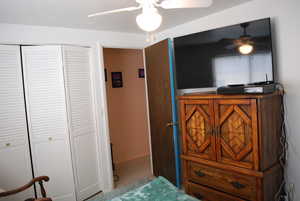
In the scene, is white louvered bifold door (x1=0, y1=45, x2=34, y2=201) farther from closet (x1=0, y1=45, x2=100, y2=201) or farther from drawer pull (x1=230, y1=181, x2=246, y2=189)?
drawer pull (x1=230, y1=181, x2=246, y2=189)

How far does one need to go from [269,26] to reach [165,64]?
119cm

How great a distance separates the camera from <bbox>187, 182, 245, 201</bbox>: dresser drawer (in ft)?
5.90

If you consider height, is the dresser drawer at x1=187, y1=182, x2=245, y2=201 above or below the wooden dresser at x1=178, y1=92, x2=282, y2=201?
below

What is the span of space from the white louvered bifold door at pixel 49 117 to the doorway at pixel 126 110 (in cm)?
116

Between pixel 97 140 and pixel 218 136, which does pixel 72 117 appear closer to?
pixel 97 140

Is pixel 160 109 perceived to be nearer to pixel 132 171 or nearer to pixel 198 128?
pixel 198 128

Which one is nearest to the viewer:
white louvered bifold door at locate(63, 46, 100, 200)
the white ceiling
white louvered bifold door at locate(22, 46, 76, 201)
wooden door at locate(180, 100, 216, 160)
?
the white ceiling

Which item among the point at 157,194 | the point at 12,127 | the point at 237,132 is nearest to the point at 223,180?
the point at 237,132

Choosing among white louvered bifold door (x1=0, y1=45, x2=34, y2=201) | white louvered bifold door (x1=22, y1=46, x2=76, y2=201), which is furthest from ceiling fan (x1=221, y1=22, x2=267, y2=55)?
white louvered bifold door (x1=0, y1=45, x2=34, y2=201)

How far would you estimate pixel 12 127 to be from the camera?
2.22 metres

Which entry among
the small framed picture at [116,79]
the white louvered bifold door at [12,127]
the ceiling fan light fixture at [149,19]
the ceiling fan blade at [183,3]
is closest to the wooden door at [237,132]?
the ceiling fan blade at [183,3]

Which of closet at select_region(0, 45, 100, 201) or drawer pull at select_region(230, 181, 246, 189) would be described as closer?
drawer pull at select_region(230, 181, 246, 189)

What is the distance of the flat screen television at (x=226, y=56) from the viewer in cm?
177

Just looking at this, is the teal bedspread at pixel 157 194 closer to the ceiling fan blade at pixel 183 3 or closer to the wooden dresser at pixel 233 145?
the wooden dresser at pixel 233 145
